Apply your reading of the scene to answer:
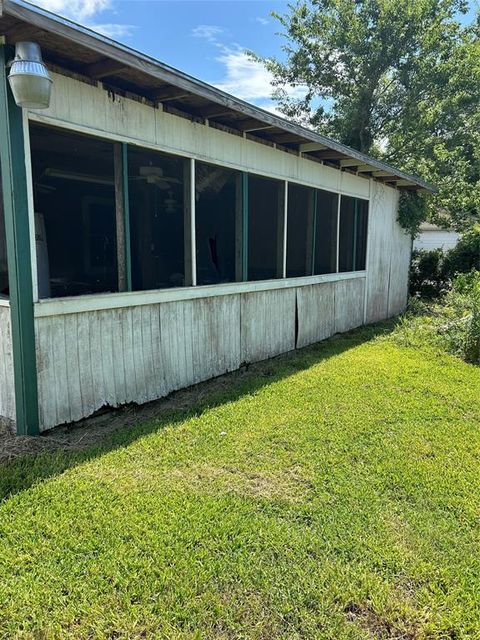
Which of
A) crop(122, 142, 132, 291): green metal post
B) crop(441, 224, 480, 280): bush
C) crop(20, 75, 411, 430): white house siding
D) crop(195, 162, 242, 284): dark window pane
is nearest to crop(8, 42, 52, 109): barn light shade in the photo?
crop(20, 75, 411, 430): white house siding

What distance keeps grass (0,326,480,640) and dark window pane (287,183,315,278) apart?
10.7 ft

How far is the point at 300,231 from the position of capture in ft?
23.2

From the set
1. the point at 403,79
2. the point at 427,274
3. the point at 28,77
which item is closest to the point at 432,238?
the point at 403,79

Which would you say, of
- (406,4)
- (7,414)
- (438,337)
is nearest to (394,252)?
(438,337)

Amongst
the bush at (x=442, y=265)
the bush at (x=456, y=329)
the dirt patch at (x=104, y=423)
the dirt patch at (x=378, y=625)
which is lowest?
the dirt patch at (x=378, y=625)

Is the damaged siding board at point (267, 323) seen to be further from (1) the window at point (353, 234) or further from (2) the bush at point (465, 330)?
(2) the bush at point (465, 330)

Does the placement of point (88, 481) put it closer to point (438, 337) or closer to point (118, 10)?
point (438, 337)

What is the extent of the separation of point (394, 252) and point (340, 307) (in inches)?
111

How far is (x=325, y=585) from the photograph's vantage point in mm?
2070

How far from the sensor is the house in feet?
11.0

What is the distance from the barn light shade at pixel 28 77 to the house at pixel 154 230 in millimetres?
15

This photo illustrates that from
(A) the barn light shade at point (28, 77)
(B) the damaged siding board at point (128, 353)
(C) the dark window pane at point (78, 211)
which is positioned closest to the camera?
(A) the barn light shade at point (28, 77)

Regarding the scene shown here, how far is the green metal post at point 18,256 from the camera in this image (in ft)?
10.4

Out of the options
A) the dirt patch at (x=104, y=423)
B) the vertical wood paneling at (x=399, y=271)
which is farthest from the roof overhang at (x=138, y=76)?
the vertical wood paneling at (x=399, y=271)
